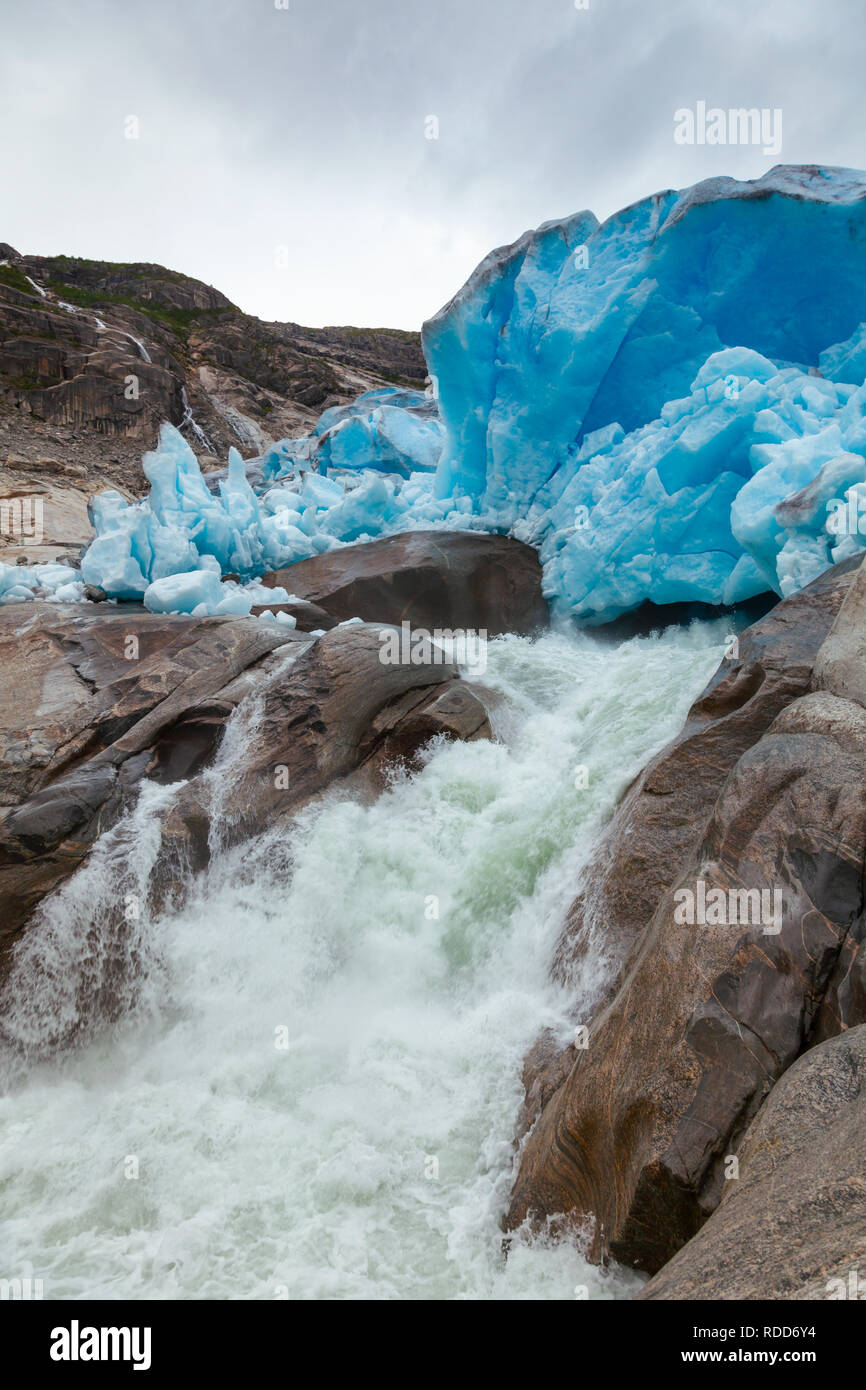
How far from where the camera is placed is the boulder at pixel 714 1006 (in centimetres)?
316

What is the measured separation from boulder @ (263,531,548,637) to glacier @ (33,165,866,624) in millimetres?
563

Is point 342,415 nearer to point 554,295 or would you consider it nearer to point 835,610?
point 554,295

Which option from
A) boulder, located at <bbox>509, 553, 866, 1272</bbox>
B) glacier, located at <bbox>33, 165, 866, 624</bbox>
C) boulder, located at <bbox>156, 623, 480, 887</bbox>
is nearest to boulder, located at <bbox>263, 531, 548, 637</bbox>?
glacier, located at <bbox>33, 165, 866, 624</bbox>

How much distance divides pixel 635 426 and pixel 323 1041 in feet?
34.9

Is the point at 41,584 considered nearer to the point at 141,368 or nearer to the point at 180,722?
the point at 180,722

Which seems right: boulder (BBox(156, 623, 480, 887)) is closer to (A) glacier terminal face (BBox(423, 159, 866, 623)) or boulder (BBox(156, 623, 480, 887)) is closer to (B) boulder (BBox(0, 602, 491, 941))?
(B) boulder (BBox(0, 602, 491, 941))

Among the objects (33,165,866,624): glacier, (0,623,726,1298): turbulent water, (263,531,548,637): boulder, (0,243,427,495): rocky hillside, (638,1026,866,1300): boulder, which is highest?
(0,243,427,495): rocky hillside

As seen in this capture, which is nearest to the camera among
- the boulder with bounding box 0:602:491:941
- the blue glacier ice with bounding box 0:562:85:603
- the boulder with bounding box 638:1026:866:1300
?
the boulder with bounding box 638:1026:866:1300

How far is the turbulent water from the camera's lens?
12.7 ft

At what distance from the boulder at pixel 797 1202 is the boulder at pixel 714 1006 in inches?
10.1

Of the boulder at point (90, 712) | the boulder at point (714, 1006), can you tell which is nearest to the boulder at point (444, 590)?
the boulder at point (90, 712)

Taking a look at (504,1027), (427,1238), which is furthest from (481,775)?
(427,1238)

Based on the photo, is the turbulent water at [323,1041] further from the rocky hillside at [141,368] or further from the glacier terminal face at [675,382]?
the rocky hillside at [141,368]
